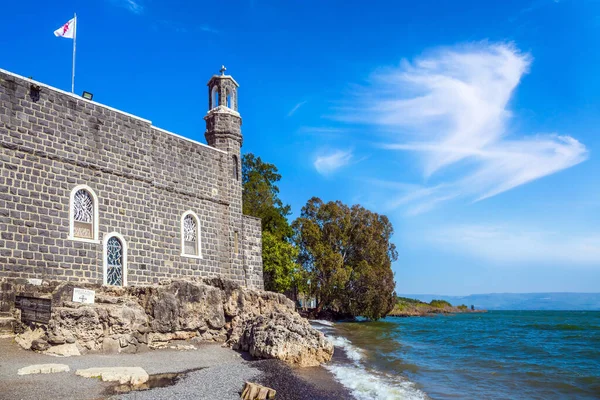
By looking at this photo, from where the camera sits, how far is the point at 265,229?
41781mm

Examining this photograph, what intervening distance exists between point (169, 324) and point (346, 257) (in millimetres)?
30800

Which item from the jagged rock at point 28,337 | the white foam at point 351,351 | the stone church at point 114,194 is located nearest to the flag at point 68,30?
the stone church at point 114,194

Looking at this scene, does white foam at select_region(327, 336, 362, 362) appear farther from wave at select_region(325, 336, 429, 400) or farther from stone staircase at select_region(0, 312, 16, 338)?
stone staircase at select_region(0, 312, 16, 338)

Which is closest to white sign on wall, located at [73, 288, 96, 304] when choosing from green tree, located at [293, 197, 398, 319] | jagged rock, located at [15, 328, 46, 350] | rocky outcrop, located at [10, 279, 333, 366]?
rocky outcrop, located at [10, 279, 333, 366]

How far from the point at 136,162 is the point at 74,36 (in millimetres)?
5145

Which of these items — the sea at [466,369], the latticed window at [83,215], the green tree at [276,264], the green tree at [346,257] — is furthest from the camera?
the green tree at [346,257]

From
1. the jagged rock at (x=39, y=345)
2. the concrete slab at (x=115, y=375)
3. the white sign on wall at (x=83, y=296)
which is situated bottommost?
the concrete slab at (x=115, y=375)

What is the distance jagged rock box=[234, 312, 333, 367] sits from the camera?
14898 millimetres

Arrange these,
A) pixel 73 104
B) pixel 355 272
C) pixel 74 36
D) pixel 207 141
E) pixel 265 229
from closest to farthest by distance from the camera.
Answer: pixel 73 104, pixel 74 36, pixel 207 141, pixel 265 229, pixel 355 272

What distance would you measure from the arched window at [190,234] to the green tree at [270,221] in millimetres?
14189

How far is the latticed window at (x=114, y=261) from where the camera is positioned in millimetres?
17469

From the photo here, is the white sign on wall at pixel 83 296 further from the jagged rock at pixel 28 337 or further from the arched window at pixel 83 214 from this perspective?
the arched window at pixel 83 214

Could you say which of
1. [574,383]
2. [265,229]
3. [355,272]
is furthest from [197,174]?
[355,272]

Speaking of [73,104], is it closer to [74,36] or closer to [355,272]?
[74,36]
